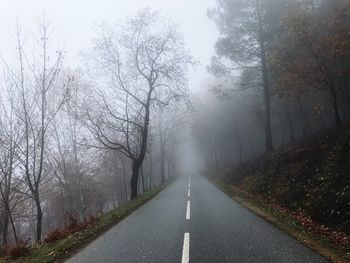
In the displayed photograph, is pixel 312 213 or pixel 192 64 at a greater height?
pixel 192 64

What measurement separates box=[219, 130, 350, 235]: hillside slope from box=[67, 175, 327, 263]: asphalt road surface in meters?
Answer: 2.00

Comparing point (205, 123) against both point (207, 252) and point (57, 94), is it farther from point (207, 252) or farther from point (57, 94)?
point (207, 252)

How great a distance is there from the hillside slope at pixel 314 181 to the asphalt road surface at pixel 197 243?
2.00m

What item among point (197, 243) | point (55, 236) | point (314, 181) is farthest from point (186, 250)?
point (314, 181)

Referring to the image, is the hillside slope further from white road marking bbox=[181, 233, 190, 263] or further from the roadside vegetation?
white road marking bbox=[181, 233, 190, 263]

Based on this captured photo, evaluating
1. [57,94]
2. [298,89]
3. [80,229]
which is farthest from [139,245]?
[57,94]

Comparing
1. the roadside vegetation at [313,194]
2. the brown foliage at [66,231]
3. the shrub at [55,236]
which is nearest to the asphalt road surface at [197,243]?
the roadside vegetation at [313,194]

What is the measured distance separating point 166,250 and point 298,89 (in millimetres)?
16739

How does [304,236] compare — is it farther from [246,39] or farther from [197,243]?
[246,39]

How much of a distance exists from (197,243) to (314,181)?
26.2 feet

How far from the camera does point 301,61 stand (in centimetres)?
2242

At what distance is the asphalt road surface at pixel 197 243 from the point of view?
25.7ft

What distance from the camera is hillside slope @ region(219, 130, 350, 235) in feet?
38.3

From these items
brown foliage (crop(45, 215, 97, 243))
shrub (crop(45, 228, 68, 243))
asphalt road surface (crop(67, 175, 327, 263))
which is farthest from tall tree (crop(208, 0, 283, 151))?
shrub (crop(45, 228, 68, 243))
